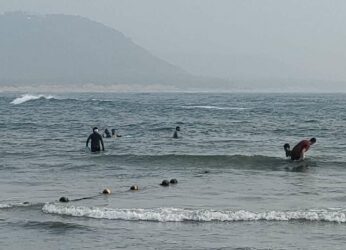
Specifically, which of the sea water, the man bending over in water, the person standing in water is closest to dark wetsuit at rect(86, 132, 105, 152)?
the person standing in water

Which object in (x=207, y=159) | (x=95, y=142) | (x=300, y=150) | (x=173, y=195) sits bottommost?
(x=207, y=159)

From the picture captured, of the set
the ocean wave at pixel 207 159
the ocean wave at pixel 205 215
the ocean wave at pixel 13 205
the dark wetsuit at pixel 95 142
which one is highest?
the dark wetsuit at pixel 95 142

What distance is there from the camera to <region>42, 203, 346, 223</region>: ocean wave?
1611cm

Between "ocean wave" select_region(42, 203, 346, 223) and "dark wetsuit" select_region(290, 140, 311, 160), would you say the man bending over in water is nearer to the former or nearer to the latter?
"dark wetsuit" select_region(290, 140, 311, 160)

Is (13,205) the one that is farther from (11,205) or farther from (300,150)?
(300,150)

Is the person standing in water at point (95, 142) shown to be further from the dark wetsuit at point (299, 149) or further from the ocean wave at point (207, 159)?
the dark wetsuit at point (299, 149)

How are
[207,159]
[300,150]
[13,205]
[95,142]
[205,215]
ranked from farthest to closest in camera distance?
[95,142], [207,159], [300,150], [13,205], [205,215]

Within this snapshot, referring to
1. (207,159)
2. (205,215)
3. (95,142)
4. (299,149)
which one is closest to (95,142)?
(95,142)

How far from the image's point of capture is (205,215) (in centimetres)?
1627

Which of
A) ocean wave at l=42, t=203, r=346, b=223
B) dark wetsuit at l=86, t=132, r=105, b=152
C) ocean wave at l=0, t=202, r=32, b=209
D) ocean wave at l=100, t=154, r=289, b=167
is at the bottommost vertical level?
ocean wave at l=100, t=154, r=289, b=167

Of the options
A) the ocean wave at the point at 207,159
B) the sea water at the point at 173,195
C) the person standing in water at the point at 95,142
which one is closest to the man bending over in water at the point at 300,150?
the sea water at the point at 173,195

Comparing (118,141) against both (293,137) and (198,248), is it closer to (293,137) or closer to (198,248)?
(293,137)

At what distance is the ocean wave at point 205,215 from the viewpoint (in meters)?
16.1

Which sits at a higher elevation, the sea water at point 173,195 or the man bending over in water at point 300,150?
the man bending over in water at point 300,150
